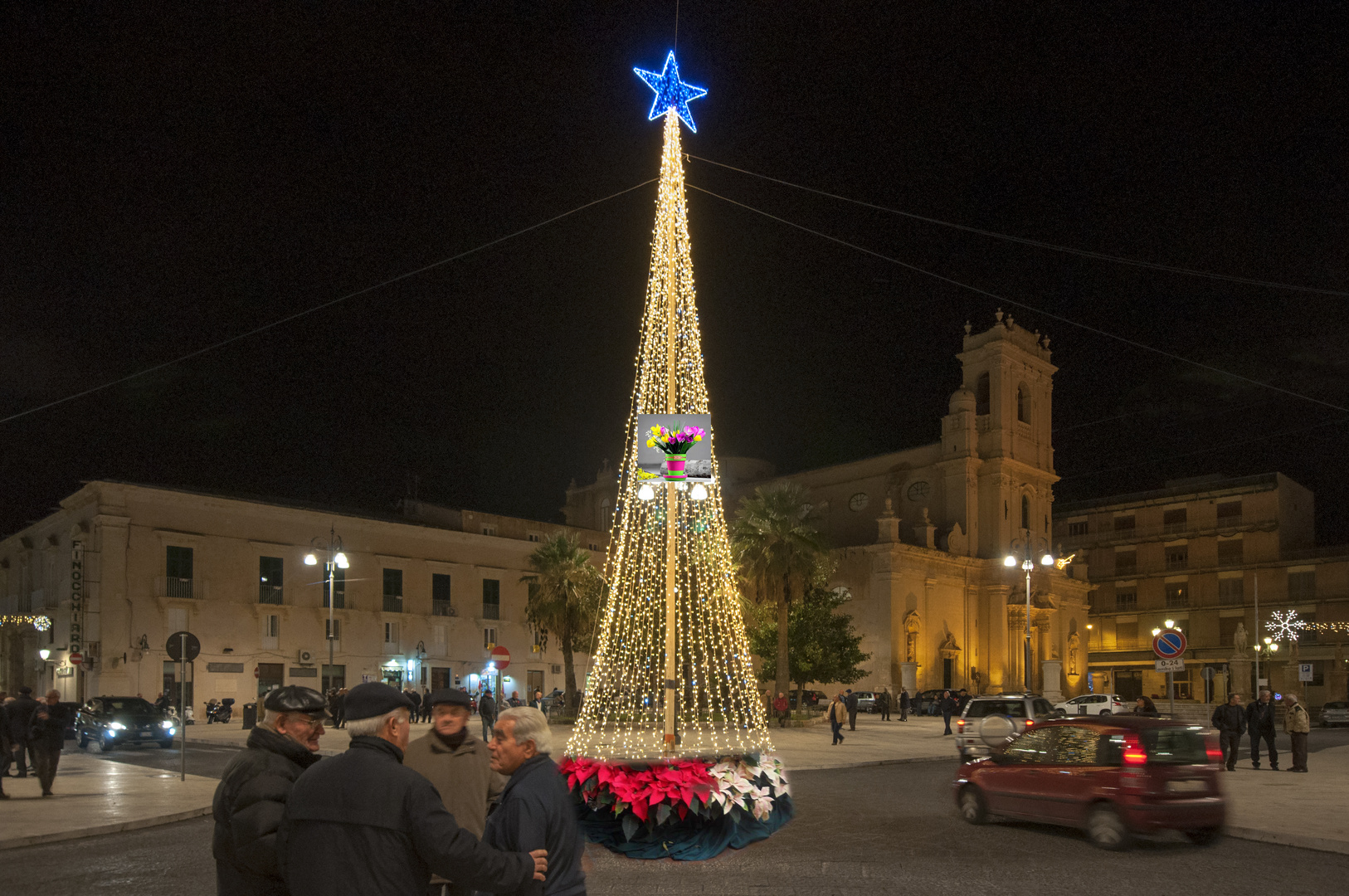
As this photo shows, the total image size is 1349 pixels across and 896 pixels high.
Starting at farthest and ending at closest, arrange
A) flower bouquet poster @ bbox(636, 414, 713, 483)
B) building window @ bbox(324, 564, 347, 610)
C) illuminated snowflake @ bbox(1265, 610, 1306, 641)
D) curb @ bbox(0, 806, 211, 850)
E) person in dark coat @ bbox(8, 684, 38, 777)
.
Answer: illuminated snowflake @ bbox(1265, 610, 1306, 641) → building window @ bbox(324, 564, 347, 610) → person in dark coat @ bbox(8, 684, 38, 777) → flower bouquet poster @ bbox(636, 414, 713, 483) → curb @ bbox(0, 806, 211, 850)

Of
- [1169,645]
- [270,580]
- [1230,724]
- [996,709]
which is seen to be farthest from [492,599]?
[1169,645]

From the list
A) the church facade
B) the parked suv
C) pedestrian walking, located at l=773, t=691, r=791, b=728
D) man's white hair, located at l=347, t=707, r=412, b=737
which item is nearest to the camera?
man's white hair, located at l=347, t=707, r=412, b=737

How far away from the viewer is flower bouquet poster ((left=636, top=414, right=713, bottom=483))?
50.3 feet

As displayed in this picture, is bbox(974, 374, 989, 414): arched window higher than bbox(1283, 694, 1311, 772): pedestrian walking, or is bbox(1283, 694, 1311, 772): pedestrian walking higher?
bbox(974, 374, 989, 414): arched window

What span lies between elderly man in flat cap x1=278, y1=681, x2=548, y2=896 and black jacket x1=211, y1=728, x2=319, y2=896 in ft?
1.59

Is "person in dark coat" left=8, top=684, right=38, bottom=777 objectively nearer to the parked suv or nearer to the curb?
the curb

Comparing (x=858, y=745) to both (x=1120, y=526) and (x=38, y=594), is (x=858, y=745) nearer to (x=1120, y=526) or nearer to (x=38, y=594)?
(x=38, y=594)

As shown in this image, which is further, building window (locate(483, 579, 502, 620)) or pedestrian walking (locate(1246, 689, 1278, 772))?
building window (locate(483, 579, 502, 620))

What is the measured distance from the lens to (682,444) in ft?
50.4

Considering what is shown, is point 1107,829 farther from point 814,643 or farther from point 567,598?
point 814,643

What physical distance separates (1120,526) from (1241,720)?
188 feet

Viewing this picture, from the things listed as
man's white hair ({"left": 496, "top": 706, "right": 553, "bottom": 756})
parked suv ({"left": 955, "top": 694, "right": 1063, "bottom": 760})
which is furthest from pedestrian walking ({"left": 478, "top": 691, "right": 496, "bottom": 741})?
man's white hair ({"left": 496, "top": 706, "right": 553, "bottom": 756})

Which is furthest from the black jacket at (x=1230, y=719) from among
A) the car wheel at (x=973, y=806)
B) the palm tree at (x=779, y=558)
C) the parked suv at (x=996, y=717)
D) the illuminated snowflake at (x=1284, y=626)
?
the illuminated snowflake at (x=1284, y=626)

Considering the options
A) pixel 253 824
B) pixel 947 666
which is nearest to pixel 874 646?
pixel 947 666
